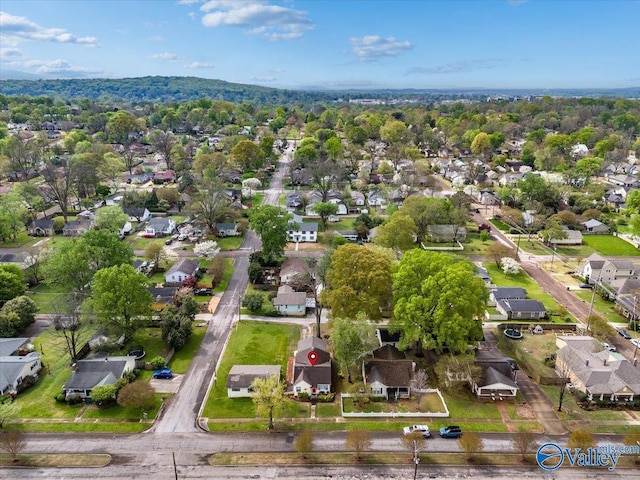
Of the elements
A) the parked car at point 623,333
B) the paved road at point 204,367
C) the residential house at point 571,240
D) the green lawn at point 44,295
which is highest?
the residential house at point 571,240

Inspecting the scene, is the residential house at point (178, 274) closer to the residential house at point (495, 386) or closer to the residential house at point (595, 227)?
the residential house at point (495, 386)

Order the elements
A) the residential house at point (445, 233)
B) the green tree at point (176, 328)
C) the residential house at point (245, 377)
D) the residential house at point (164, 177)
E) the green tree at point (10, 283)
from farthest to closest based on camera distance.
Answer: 1. the residential house at point (164, 177)
2. the residential house at point (445, 233)
3. the green tree at point (10, 283)
4. the green tree at point (176, 328)
5. the residential house at point (245, 377)

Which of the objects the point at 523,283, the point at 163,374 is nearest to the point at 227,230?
Result: the point at 163,374

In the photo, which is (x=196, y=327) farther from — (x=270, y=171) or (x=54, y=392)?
(x=270, y=171)

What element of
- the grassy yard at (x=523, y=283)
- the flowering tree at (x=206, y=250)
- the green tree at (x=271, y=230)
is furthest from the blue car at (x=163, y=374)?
the grassy yard at (x=523, y=283)

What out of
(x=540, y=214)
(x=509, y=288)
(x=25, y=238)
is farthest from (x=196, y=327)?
(x=540, y=214)

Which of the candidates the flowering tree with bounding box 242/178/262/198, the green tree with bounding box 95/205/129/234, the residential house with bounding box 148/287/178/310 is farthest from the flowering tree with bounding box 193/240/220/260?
the flowering tree with bounding box 242/178/262/198
